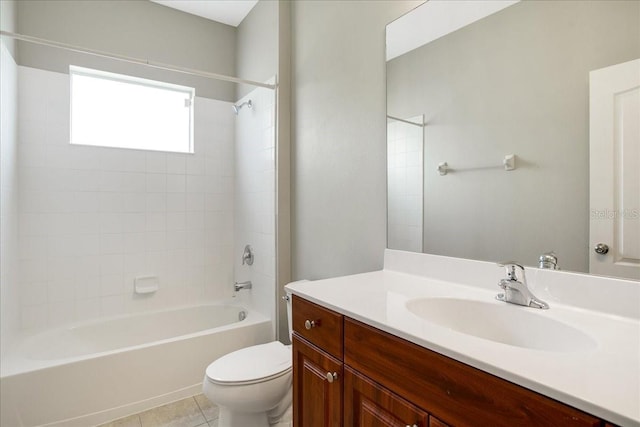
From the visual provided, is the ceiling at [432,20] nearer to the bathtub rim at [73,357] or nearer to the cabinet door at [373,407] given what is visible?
the cabinet door at [373,407]

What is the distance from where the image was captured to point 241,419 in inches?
63.9

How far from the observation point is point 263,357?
5.63ft

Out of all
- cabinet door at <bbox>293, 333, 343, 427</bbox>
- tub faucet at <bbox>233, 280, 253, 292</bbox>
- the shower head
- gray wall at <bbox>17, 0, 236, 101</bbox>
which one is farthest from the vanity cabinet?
gray wall at <bbox>17, 0, 236, 101</bbox>

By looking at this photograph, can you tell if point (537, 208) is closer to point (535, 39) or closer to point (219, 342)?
point (535, 39)

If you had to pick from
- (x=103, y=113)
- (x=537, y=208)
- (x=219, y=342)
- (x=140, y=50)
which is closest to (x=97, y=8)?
(x=140, y=50)

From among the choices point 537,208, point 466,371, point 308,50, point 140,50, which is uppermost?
point 140,50

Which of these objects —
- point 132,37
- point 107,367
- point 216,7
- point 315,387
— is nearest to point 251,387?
point 315,387

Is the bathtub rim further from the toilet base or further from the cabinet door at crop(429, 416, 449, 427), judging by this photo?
the cabinet door at crop(429, 416, 449, 427)

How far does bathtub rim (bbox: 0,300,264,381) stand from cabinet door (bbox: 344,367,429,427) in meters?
1.53

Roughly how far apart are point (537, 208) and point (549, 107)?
0.32 m

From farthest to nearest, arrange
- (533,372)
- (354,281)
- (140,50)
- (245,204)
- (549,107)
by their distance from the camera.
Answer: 1. (245,204)
2. (140,50)
3. (354,281)
4. (549,107)
5. (533,372)

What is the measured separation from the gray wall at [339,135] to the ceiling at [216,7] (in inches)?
27.8

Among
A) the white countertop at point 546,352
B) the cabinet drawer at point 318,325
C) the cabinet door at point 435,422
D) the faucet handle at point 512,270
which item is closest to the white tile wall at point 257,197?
the cabinet drawer at point 318,325

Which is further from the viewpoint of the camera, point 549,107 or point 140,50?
point 140,50
